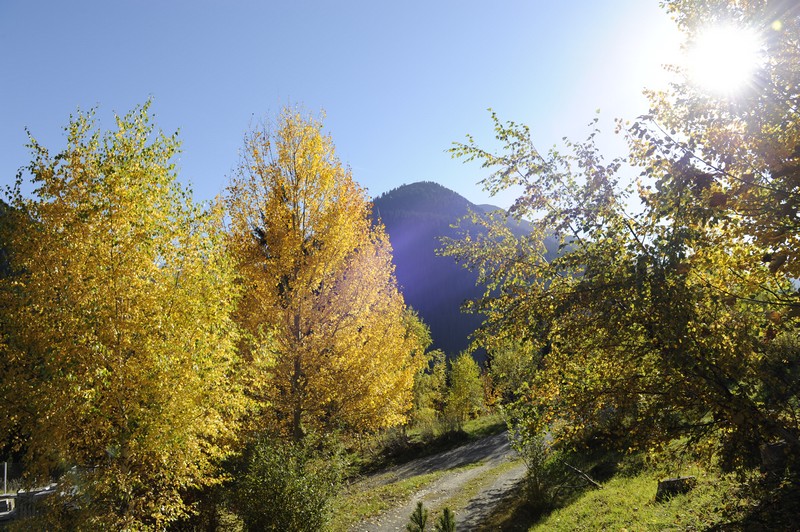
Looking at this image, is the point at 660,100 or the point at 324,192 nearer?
the point at 660,100

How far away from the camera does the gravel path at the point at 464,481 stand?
10062 mm

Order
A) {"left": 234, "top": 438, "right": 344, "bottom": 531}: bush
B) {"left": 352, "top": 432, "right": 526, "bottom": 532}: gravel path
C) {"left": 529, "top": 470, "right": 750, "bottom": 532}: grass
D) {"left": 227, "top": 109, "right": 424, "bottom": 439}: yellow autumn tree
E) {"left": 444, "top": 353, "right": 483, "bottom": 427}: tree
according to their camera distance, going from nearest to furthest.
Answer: {"left": 529, "top": 470, "right": 750, "bottom": 532}: grass < {"left": 234, "top": 438, "right": 344, "bottom": 531}: bush < {"left": 227, "top": 109, "right": 424, "bottom": 439}: yellow autumn tree < {"left": 352, "top": 432, "right": 526, "bottom": 532}: gravel path < {"left": 444, "top": 353, "right": 483, "bottom": 427}: tree

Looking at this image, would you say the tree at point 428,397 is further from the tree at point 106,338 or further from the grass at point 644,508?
the tree at point 106,338

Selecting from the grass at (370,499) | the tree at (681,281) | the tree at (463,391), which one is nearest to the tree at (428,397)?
the tree at (463,391)

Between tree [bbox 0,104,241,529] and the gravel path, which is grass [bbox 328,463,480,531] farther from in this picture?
tree [bbox 0,104,241,529]

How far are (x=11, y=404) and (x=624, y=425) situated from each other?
23.3 ft

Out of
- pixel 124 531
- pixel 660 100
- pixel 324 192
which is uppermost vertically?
pixel 324 192

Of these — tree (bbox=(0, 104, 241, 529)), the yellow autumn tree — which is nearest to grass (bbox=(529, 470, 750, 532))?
the yellow autumn tree

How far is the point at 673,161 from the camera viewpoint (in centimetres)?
380

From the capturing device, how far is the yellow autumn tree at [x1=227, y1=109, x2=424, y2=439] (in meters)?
8.63

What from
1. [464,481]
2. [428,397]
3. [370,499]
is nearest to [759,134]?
[370,499]

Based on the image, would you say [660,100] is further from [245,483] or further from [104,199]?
[245,483]

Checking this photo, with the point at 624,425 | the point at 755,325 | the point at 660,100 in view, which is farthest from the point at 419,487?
the point at 660,100

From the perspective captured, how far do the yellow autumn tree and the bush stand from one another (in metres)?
1.24
